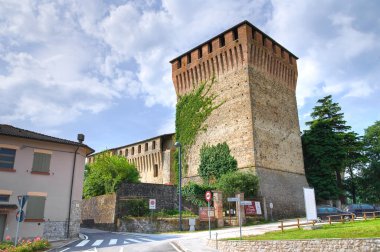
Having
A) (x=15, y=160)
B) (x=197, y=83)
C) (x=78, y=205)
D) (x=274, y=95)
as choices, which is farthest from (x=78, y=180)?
(x=274, y=95)

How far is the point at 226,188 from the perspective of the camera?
2975 centimetres

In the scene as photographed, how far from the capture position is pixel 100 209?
30594 mm

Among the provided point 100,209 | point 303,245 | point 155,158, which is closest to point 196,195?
point 100,209

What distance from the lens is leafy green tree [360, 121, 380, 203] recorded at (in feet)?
148

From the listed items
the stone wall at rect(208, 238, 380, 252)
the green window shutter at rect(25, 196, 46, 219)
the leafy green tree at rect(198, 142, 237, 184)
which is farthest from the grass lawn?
the leafy green tree at rect(198, 142, 237, 184)

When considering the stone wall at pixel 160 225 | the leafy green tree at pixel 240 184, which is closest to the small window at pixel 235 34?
the leafy green tree at pixel 240 184

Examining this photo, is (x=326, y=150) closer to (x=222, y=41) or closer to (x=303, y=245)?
(x=222, y=41)

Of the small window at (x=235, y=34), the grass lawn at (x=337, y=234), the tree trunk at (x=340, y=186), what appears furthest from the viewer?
the tree trunk at (x=340, y=186)

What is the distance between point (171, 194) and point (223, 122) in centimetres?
1037

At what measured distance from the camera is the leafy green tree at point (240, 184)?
29.6 meters

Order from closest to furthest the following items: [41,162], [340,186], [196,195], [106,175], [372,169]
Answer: [41,162] → [196,195] → [106,175] → [340,186] → [372,169]

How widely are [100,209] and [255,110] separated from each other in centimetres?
1834

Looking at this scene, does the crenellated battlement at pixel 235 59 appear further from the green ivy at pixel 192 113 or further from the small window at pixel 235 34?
the green ivy at pixel 192 113

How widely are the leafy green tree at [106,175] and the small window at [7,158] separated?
13.5 meters
